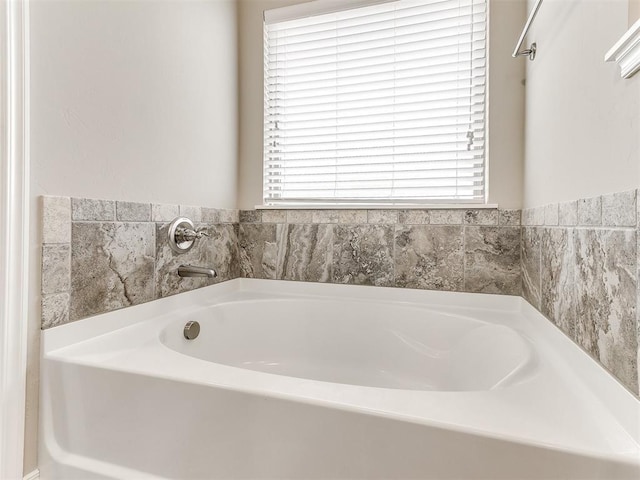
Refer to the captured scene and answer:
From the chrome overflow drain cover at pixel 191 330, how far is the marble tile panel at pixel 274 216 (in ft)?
2.30

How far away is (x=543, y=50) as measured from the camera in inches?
48.8

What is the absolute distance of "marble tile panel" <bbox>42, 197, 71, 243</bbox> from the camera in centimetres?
94

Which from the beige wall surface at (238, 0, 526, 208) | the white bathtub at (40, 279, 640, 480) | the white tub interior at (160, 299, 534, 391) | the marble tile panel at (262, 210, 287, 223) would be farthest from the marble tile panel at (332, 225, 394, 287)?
the beige wall surface at (238, 0, 526, 208)

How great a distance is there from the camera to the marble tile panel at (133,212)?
3.89 feet

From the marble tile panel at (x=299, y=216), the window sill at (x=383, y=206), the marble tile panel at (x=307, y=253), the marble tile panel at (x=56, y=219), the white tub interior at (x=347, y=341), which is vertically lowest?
the white tub interior at (x=347, y=341)

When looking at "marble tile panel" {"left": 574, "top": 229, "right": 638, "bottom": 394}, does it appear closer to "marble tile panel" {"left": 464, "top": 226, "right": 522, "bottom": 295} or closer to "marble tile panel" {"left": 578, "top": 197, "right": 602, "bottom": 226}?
"marble tile panel" {"left": 578, "top": 197, "right": 602, "bottom": 226}

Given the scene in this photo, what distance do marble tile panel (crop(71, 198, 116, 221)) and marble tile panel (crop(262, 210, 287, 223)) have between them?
2.80 feet

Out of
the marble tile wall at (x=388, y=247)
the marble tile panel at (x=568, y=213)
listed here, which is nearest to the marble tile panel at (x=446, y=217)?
the marble tile wall at (x=388, y=247)

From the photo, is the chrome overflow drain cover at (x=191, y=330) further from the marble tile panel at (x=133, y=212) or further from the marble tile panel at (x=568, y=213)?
the marble tile panel at (x=568, y=213)

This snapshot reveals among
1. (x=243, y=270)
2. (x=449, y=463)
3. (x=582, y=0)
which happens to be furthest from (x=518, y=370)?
(x=243, y=270)

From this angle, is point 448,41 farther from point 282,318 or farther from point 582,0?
point 282,318

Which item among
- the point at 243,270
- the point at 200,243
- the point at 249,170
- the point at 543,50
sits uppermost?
the point at 543,50

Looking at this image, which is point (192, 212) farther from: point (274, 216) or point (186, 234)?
point (274, 216)

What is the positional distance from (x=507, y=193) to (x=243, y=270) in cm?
142
